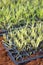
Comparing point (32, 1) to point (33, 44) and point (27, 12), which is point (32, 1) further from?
point (33, 44)

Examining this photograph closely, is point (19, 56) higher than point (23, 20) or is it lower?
lower

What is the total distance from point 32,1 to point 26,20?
12.6 inches

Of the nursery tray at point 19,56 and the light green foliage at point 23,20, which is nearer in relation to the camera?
the nursery tray at point 19,56

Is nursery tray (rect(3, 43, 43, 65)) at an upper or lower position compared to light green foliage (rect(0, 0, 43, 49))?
lower

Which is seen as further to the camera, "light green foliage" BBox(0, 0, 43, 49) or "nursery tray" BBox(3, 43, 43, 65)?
"light green foliage" BBox(0, 0, 43, 49)

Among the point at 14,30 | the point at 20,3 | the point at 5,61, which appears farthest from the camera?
the point at 20,3

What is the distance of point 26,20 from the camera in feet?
6.92

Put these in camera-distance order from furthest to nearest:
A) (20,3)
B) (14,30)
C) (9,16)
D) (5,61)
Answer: (20,3)
(9,16)
(14,30)
(5,61)

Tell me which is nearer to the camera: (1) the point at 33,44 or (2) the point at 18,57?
(2) the point at 18,57

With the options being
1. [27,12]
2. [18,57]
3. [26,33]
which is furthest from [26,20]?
[18,57]

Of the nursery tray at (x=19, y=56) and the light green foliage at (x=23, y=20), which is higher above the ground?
the light green foliage at (x=23, y=20)

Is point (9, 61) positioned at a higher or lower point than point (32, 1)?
lower

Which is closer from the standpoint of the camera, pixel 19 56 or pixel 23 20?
pixel 19 56

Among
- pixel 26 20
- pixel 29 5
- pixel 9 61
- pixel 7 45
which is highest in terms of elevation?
pixel 29 5
